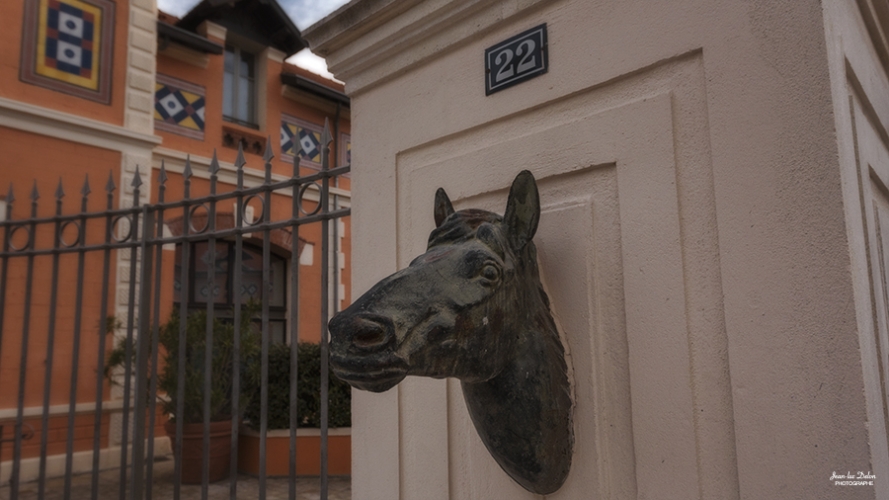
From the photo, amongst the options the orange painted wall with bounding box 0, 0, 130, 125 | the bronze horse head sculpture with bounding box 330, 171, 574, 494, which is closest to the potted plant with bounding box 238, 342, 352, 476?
the orange painted wall with bounding box 0, 0, 130, 125

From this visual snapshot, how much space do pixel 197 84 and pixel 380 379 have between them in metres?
8.71

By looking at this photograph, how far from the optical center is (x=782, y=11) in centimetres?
142

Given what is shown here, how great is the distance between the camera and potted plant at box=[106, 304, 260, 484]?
237 inches

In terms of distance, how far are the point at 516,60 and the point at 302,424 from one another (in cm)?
568

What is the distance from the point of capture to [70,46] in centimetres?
698

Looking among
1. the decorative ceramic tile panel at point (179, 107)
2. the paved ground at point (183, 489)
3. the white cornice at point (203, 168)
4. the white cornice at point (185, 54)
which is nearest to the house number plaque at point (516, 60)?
the paved ground at point (183, 489)

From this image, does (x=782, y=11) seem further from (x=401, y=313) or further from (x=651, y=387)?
(x=401, y=313)

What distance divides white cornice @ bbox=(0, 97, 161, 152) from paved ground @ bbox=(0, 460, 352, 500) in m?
3.66

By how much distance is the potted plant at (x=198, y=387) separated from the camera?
19.7ft

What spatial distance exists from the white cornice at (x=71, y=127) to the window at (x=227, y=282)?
1.59m

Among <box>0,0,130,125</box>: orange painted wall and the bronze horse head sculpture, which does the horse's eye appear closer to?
the bronze horse head sculpture

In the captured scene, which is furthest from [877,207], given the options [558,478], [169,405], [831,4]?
[169,405]

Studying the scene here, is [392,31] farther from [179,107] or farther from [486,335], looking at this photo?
[179,107]

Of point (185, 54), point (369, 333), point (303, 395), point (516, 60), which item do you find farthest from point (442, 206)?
point (185, 54)
